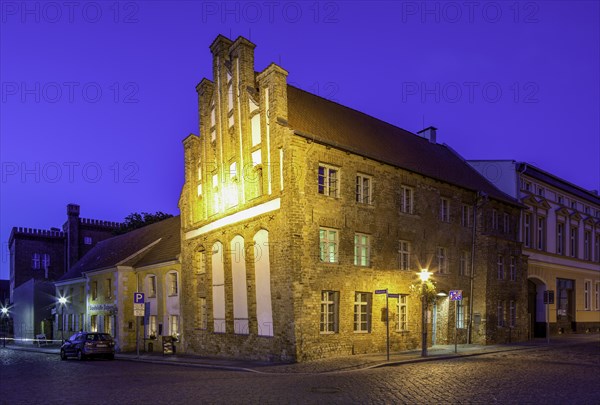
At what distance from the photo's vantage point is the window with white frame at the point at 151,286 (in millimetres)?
35281

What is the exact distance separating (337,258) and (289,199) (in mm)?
3626

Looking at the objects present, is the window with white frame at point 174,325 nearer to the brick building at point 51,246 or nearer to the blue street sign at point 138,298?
the blue street sign at point 138,298

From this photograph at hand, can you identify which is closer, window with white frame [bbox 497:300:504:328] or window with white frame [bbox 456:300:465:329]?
window with white frame [bbox 456:300:465:329]

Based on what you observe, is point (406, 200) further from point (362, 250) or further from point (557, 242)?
point (557, 242)

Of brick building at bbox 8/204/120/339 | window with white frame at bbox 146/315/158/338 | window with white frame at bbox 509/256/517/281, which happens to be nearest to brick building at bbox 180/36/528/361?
window with white frame at bbox 509/256/517/281

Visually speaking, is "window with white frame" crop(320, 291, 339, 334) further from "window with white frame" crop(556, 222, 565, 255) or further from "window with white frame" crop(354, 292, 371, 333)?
"window with white frame" crop(556, 222, 565, 255)

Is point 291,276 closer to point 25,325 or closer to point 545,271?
point 545,271

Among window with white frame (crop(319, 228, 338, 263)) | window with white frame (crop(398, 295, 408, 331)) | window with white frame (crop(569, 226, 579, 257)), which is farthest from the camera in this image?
window with white frame (crop(569, 226, 579, 257))

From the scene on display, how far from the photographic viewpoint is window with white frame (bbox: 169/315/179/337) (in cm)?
3225

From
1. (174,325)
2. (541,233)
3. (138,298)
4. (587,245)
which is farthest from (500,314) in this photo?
(138,298)

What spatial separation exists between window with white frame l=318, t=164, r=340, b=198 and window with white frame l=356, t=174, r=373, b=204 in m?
1.40

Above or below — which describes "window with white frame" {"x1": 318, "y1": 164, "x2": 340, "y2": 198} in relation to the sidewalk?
above

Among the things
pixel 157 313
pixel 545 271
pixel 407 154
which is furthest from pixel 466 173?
pixel 157 313

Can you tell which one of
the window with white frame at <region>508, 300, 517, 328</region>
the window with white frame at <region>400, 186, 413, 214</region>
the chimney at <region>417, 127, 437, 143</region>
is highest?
the chimney at <region>417, 127, 437, 143</region>
